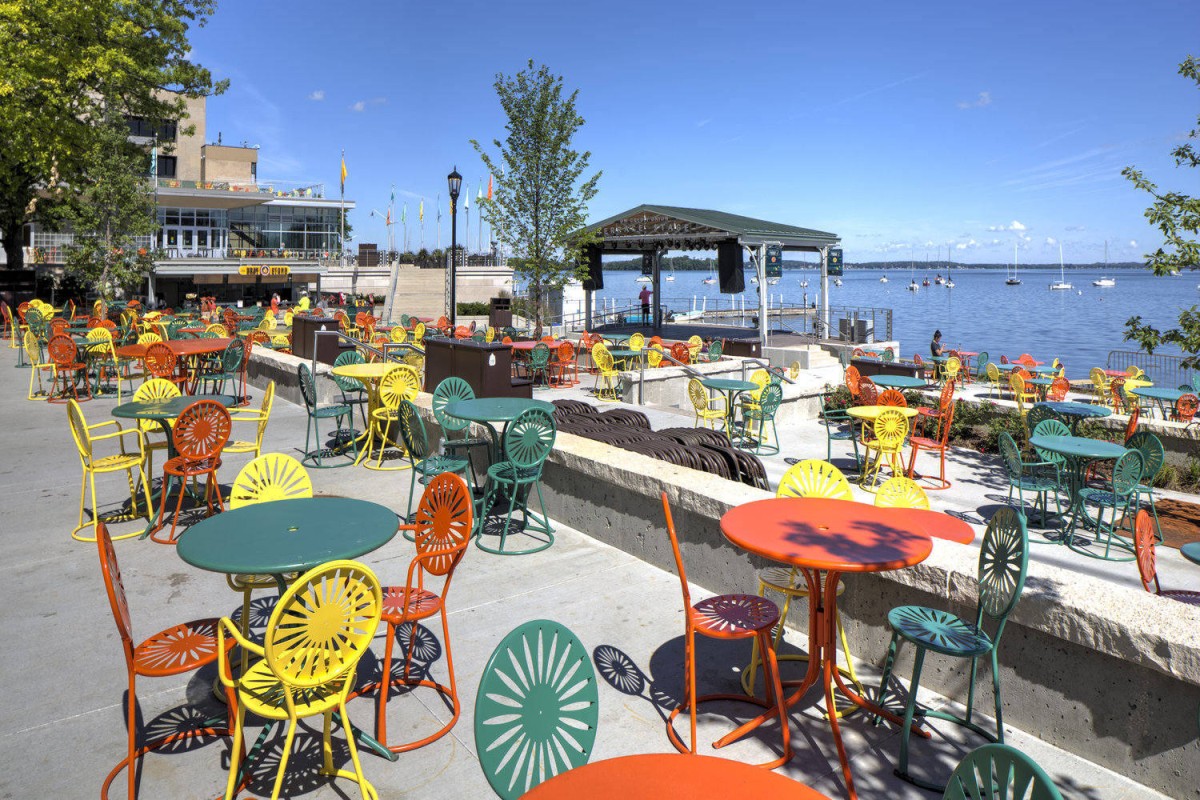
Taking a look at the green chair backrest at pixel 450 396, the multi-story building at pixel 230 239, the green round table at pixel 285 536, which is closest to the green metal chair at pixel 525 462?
the green chair backrest at pixel 450 396

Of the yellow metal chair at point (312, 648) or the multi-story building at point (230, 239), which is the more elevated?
the multi-story building at point (230, 239)

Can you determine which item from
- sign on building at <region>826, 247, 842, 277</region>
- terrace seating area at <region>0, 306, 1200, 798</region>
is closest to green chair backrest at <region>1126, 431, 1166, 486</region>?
terrace seating area at <region>0, 306, 1200, 798</region>

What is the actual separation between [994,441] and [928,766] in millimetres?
9764

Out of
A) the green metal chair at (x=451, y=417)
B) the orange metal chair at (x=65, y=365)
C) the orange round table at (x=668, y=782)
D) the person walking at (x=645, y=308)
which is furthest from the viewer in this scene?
the person walking at (x=645, y=308)

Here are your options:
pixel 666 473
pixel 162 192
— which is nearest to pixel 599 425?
pixel 666 473

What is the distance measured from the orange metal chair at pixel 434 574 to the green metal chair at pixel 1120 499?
6060 mm

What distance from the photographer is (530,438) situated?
6.14 m

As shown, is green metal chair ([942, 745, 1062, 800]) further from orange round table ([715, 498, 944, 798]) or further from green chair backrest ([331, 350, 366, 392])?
green chair backrest ([331, 350, 366, 392])

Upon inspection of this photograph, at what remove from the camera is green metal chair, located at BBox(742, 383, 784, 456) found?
10.8 meters

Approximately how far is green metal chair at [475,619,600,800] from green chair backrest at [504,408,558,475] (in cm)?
380

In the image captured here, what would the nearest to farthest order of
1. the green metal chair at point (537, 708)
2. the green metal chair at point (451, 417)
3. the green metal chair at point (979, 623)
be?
the green metal chair at point (537, 708) < the green metal chair at point (979, 623) < the green metal chair at point (451, 417)

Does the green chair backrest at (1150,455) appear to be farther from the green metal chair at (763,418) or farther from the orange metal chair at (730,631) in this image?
the orange metal chair at (730,631)

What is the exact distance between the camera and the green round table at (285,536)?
10.3ft

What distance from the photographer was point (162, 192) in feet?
150
